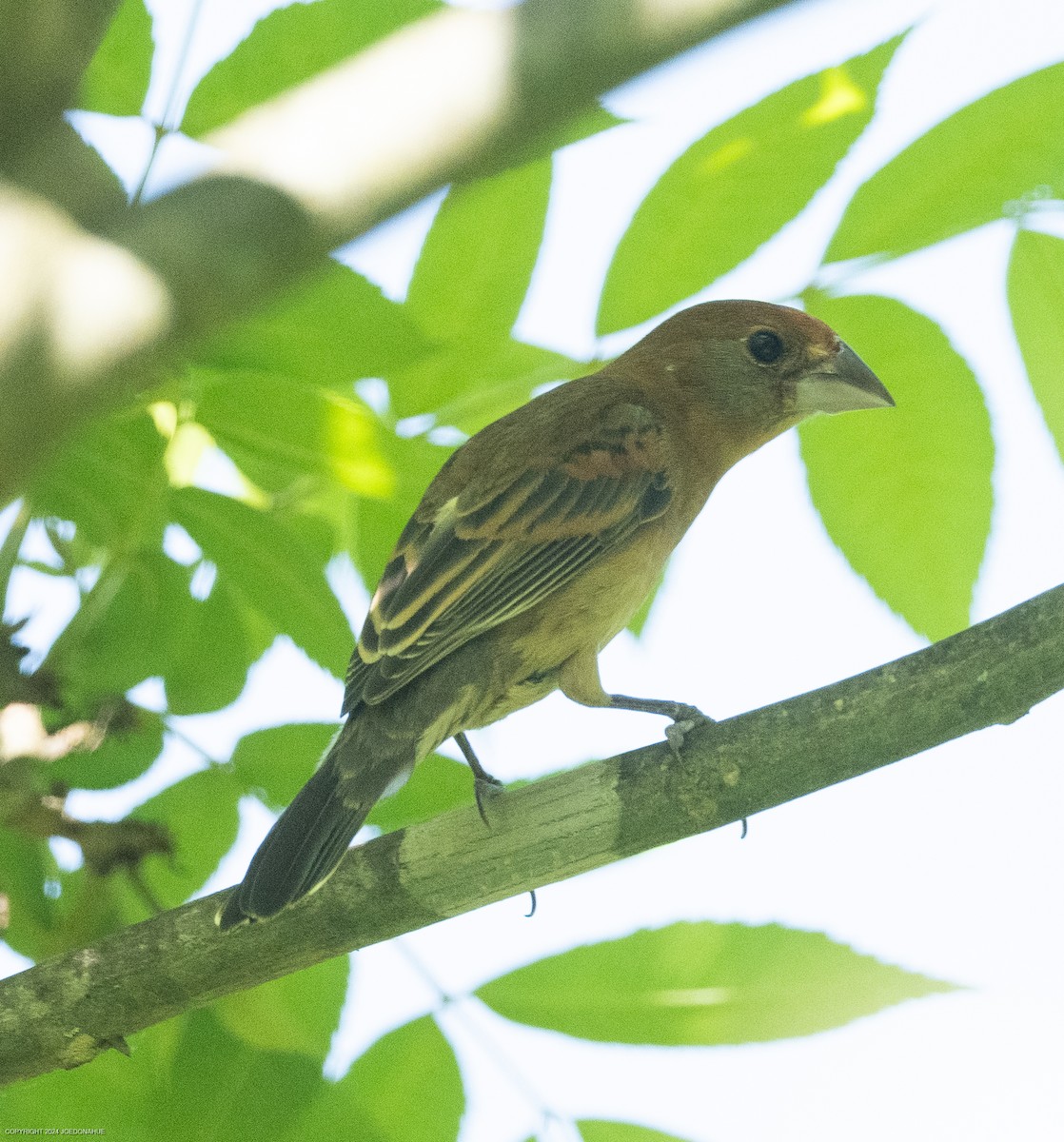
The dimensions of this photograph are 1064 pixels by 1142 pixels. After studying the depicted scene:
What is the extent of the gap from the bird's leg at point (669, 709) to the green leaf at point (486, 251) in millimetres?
993

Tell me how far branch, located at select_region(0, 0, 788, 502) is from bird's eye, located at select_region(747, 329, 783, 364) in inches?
114

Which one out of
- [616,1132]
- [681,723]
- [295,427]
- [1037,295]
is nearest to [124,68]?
[295,427]

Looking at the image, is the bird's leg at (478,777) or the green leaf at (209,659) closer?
the bird's leg at (478,777)

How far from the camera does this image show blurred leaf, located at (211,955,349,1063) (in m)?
2.75

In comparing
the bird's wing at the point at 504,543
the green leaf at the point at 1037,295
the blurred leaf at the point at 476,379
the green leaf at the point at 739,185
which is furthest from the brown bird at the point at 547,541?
the green leaf at the point at 739,185

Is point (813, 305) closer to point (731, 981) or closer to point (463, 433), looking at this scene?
point (463, 433)

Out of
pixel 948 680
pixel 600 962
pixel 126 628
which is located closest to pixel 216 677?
pixel 126 628

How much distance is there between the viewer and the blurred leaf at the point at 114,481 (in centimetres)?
294

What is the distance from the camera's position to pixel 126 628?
3072 mm

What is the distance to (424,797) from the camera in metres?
3.32

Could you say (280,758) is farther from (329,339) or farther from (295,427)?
(329,339)

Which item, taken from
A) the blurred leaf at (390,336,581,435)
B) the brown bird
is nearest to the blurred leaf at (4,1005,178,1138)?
the brown bird

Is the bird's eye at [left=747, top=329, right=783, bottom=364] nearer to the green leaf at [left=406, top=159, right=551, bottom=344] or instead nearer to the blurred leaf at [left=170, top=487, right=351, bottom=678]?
the green leaf at [left=406, top=159, right=551, bottom=344]

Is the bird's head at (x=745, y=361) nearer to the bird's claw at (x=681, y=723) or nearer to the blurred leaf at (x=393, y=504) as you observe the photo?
the bird's claw at (x=681, y=723)
